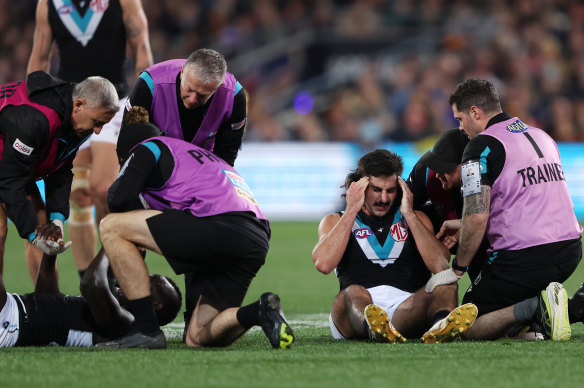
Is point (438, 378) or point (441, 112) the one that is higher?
point (441, 112)

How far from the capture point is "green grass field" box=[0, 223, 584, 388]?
12.6 ft

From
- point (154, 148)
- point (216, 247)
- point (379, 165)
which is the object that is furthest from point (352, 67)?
point (216, 247)

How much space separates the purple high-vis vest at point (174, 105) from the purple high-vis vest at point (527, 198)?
6.05 feet

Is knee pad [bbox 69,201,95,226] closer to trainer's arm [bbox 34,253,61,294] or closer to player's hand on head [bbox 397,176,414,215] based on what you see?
trainer's arm [bbox 34,253,61,294]

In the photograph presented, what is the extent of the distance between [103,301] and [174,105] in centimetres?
155

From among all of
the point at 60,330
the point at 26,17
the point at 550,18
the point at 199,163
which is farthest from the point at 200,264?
the point at 550,18

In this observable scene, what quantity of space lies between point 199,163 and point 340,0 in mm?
15589

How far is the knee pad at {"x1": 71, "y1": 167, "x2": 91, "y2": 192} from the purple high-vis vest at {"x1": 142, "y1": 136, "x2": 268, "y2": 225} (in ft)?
8.69

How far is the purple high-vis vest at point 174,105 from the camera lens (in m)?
6.04

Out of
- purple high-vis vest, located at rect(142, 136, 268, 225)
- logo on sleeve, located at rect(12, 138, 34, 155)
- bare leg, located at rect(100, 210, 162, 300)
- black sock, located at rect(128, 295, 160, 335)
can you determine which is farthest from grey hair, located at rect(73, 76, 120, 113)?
black sock, located at rect(128, 295, 160, 335)

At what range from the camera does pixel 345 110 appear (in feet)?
56.4

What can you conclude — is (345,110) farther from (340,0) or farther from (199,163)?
(199,163)

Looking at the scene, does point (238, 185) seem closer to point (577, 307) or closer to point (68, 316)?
point (68, 316)

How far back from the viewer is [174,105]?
19.8ft
